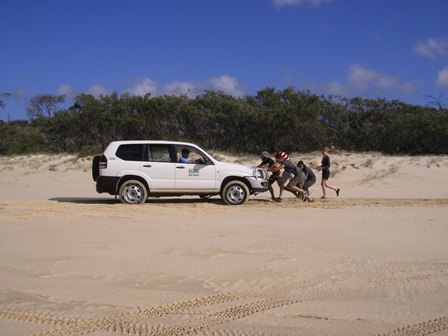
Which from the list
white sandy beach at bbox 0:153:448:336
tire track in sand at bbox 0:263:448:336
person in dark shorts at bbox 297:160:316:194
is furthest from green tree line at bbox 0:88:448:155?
tire track in sand at bbox 0:263:448:336

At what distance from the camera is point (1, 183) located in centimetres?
2305

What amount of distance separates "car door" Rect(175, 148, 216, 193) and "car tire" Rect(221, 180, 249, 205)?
350mm

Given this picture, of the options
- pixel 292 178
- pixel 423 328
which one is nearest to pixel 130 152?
pixel 292 178

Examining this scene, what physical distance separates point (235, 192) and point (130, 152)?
297 centimetres

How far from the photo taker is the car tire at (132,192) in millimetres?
13305

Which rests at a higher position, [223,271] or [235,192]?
[235,192]

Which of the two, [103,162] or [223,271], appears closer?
[223,271]

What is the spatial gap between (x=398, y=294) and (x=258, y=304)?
1.53 metres

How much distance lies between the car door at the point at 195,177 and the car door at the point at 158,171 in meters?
0.18

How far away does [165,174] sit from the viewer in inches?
530

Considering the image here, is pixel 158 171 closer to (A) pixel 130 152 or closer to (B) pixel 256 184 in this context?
(A) pixel 130 152

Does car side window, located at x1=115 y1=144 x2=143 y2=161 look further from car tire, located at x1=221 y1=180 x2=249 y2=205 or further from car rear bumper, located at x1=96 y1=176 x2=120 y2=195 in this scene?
car tire, located at x1=221 y1=180 x2=249 y2=205

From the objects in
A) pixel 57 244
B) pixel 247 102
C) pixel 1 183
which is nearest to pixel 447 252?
pixel 57 244

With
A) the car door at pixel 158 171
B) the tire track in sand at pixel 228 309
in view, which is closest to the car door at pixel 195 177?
the car door at pixel 158 171
